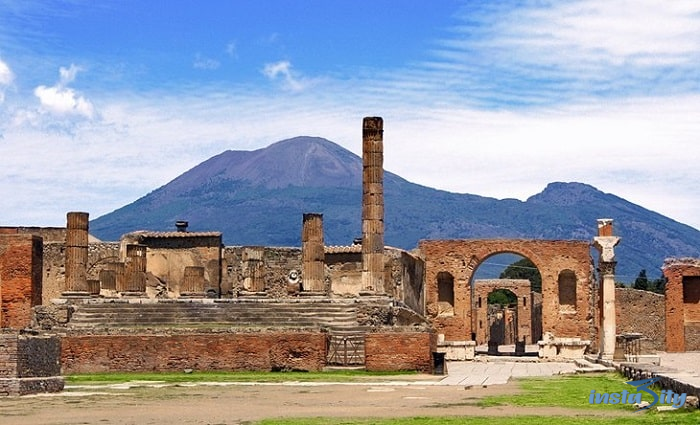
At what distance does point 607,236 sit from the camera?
40.1m

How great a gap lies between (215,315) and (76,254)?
758 centimetres

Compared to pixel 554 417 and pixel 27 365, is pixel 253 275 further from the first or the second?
pixel 554 417

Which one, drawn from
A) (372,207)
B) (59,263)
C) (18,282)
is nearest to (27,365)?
(18,282)

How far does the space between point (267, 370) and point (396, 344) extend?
10.1ft

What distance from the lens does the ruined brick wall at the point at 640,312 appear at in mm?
54000

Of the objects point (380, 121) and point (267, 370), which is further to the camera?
point (380, 121)

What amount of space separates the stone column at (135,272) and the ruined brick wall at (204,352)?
9904 millimetres

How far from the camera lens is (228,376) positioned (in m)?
29.7

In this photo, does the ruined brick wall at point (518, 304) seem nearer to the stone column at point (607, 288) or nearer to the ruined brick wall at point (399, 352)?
the stone column at point (607, 288)

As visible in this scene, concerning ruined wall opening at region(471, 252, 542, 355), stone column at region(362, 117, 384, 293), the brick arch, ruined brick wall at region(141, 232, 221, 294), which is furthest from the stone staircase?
ruined wall opening at region(471, 252, 542, 355)

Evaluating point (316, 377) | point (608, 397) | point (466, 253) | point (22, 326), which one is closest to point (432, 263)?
point (466, 253)

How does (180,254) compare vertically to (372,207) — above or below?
below

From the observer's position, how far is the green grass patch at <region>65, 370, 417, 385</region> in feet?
93.4

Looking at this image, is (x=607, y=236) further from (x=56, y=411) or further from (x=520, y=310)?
(x=520, y=310)
